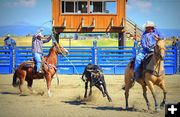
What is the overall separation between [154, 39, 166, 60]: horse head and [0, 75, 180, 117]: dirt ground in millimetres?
1270

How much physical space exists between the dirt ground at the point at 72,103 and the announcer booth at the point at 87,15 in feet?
34.1

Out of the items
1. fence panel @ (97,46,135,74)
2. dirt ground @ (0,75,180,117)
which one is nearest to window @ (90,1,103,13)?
fence panel @ (97,46,135,74)

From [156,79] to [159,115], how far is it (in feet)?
2.59

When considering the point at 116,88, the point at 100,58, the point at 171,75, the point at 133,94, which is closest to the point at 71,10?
the point at 100,58

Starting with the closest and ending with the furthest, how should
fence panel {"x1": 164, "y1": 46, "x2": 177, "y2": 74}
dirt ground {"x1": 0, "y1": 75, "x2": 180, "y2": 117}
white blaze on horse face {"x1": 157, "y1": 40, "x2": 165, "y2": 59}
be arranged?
white blaze on horse face {"x1": 157, "y1": 40, "x2": 165, "y2": 59} < dirt ground {"x1": 0, "y1": 75, "x2": 180, "y2": 117} < fence panel {"x1": 164, "y1": 46, "x2": 177, "y2": 74}

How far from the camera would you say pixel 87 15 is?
24156 mm

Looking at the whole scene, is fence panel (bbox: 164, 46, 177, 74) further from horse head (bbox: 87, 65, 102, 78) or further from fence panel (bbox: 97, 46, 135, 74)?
horse head (bbox: 87, 65, 102, 78)

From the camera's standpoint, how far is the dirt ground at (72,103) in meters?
8.47

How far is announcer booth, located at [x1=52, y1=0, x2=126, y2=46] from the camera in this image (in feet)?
79.1

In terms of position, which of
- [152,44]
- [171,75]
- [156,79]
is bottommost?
[171,75]

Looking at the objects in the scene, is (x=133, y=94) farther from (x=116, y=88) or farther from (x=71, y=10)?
(x=71, y=10)

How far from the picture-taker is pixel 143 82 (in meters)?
9.02

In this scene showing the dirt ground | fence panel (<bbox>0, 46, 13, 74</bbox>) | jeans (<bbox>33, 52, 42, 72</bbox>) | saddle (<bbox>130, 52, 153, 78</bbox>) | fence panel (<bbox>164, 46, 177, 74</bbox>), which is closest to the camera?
the dirt ground

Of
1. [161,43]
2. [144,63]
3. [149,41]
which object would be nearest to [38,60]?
[144,63]
